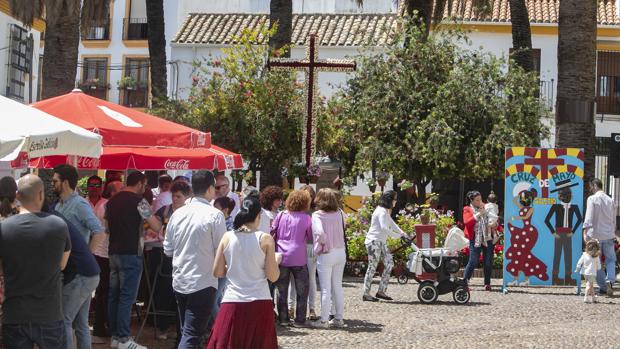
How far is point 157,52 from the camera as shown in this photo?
26922 millimetres

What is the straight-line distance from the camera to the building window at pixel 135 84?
4488 cm

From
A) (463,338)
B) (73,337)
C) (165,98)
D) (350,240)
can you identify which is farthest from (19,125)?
(165,98)

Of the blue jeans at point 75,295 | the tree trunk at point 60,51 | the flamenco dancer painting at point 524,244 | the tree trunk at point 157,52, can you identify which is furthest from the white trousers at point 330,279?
the tree trunk at point 157,52

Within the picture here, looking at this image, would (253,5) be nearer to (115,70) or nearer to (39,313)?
(115,70)

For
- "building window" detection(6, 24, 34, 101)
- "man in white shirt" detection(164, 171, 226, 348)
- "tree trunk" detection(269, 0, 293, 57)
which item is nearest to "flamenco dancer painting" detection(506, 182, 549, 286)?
"tree trunk" detection(269, 0, 293, 57)

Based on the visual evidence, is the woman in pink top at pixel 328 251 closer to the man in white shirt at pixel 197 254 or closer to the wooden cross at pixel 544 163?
the man in white shirt at pixel 197 254

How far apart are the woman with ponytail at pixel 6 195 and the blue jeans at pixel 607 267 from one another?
39.0 ft

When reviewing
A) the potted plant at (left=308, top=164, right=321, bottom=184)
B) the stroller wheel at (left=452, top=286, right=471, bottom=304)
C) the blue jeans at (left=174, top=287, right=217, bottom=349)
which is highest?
the potted plant at (left=308, top=164, right=321, bottom=184)

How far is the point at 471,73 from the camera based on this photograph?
26.9m

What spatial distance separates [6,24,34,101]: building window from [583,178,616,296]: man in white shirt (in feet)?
62.9

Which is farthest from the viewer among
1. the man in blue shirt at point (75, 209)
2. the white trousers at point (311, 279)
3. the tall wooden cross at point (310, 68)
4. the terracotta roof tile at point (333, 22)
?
the terracotta roof tile at point (333, 22)

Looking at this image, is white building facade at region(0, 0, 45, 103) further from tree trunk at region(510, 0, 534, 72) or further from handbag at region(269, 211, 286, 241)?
handbag at region(269, 211, 286, 241)

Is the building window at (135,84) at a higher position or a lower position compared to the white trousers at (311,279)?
higher

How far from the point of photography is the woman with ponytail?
338 inches
